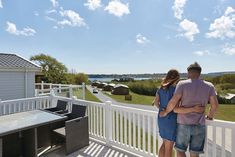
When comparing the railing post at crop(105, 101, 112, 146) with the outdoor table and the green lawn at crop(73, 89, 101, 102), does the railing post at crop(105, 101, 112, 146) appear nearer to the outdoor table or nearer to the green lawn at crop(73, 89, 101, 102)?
the outdoor table

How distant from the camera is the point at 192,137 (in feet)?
9.39

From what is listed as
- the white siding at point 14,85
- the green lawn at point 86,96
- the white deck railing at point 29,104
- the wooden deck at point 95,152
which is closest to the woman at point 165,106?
the wooden deck at point 95,152

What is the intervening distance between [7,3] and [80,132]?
32.5 feet

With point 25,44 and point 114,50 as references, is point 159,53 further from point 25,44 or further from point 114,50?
point 25,44

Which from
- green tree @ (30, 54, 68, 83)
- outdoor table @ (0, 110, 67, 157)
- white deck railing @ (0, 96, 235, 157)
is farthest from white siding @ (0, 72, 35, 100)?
green tree @ (30, 54, 68, 83)

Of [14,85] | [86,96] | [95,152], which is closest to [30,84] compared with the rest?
[14,85]

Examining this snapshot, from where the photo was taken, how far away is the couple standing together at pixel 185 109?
8.93ft

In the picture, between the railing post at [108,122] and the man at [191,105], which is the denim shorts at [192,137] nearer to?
the man at [191,105]

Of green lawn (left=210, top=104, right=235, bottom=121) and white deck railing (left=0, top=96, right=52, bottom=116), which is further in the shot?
green lawn (left=210, top=104, right=235, bottom=121)

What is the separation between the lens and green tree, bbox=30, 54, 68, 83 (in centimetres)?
2413

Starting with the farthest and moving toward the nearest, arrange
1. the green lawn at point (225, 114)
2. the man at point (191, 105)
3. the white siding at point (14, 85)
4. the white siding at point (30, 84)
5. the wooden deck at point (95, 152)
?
the green lawn at point (225, 114), the white siding at point (30, 84), the white siding at point (14, 85), the wooden deck at point (95, 152), the man at point (191, 105)

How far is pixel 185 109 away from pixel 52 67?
24.4 metres

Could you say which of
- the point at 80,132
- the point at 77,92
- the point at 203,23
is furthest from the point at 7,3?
the point at 203,23

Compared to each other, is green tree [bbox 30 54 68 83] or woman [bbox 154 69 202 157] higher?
green tree [bbox 30 54 68 83]
